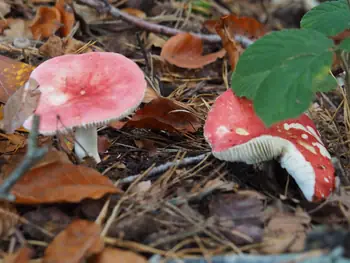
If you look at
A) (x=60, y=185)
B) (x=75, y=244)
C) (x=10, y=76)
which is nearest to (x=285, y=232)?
(x=75, y=244)

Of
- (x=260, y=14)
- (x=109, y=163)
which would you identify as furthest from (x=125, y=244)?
(x=260, y=14)

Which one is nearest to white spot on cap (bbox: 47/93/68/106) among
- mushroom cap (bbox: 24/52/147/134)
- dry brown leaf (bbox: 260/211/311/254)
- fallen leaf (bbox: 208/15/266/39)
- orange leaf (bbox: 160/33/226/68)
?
mushroom cap (bbox: 24/52/147/134)

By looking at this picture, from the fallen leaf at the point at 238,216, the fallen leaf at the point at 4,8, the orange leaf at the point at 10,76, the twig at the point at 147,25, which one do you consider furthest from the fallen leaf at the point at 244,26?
the fallen leaf at the point at 238,216

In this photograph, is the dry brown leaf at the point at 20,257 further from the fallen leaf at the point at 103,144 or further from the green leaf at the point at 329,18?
the green leaf at the point at 329,18

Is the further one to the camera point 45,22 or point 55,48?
point 45,22

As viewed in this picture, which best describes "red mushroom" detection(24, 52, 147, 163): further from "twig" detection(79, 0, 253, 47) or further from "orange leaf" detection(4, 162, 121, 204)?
"twig" detection(79, 0, 253, 47)

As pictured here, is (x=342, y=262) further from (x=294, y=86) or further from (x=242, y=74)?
(x=242, y=74)

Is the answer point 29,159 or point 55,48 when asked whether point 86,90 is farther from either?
point 55,48
